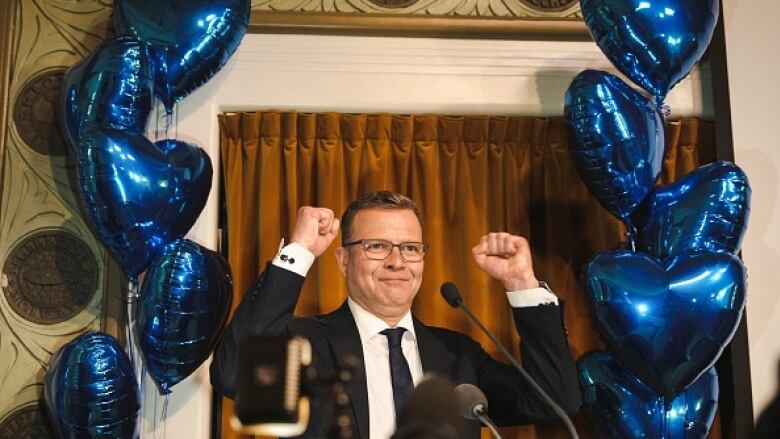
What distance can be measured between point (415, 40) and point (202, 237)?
2.78ft

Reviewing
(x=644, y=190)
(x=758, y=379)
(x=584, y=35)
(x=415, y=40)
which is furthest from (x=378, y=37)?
(x=758, y=379)

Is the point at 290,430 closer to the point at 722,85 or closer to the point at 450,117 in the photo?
the point at 450,117

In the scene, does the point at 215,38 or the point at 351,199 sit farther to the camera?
the point at 351,199

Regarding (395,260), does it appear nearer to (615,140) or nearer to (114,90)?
(615,140)

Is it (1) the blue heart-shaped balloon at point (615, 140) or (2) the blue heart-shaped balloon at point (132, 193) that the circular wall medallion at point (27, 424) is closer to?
(2) the blue heart-shaped balloon at point (132, 193)

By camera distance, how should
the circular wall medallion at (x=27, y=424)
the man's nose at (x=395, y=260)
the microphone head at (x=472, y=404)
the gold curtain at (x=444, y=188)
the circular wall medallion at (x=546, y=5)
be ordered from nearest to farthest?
the microphone head at (x=472, y=404)
the man's nose at (x=395, y=260)
the circular wall medallion at (x=27, y=424)
the gold curtain at (x=444, y=188)
the circular wall medallion at (x=546, y=5)

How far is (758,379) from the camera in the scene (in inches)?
116

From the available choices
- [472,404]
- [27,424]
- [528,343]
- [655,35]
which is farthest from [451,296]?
[27,424]

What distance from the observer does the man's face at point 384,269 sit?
262 centimetres

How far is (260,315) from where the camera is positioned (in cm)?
245

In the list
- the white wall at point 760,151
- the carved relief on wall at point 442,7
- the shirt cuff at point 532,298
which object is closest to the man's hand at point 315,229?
the shirt cuff at point 532,298

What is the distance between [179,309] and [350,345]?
1.41 ft

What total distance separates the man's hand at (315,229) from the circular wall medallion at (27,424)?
89 cm

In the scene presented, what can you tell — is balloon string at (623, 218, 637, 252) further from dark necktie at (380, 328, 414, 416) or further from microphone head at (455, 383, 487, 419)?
microphone head at (455, 383, 487, 419)
